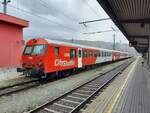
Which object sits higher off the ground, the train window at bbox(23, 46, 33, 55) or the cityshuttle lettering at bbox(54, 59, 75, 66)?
the train window at bbox(23, 46, 33, 55)

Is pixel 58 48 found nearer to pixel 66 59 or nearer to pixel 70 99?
pixel 66 59

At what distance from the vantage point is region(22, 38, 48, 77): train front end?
47.6 ft

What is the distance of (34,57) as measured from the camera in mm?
15023

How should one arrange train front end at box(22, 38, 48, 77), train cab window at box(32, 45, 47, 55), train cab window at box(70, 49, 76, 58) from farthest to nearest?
1. train cab window at box(70, 49, 76, 58)
2. train cab window at box(32, 45, 47, 55)
3. train front end at box(22, 38, 48, 77)

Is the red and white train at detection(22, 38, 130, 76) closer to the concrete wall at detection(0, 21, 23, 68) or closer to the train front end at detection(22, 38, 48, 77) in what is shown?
the train front end at detection(22, 38, 48, 77)

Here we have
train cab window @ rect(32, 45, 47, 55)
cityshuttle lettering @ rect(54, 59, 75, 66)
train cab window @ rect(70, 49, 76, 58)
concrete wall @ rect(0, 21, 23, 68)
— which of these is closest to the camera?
train cab window @ rect(32, 45, 47, 55)

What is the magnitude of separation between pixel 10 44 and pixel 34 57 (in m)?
10.9

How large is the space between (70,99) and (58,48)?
6.73 m

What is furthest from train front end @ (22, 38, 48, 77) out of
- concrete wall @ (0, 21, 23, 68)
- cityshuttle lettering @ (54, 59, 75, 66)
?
concrete wall @ (0, 21, 23, 68)

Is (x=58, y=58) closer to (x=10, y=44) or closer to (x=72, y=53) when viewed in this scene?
(x=72, y=53)

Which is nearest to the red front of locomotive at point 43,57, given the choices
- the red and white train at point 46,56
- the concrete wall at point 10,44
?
the red and white train at point 46,56

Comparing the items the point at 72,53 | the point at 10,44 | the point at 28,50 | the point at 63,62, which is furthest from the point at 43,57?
the point at 10,44

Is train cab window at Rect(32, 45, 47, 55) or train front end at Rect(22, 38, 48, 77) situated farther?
train cab window at Rect(32, 45, 47, 55)

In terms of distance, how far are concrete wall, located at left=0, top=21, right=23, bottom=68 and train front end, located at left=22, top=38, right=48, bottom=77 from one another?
27.6ft
